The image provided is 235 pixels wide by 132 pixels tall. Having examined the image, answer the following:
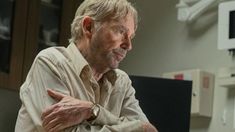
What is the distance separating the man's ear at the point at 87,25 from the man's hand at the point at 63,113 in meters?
0.25

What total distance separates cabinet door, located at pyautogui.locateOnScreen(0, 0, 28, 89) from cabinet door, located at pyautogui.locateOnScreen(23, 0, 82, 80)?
5 cm

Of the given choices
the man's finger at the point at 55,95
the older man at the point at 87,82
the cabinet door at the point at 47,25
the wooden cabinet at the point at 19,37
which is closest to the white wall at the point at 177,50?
the cabinet door at the point at 47,25

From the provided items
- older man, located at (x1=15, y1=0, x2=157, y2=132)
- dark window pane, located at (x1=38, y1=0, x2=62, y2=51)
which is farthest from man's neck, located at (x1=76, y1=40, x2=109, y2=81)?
dark window pane, located at (x1=38, y1=0, x2=62, y2=51)

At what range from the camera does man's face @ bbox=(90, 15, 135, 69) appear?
5.21ft

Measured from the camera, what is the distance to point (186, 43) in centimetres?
325

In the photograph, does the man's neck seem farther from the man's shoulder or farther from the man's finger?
the man's finger

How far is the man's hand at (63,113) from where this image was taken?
145 cm

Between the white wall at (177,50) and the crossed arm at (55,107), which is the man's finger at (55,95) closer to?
the crossed arm at (55,107)

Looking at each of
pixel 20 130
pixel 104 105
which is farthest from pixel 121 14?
pixel 20 130

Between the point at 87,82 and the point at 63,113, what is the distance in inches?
6.2

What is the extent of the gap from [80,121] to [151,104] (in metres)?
1.31

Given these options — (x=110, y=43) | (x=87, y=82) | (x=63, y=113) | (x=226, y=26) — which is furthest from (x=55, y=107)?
(x=226, y=26)

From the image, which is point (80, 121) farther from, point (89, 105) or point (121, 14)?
point (121, 14)

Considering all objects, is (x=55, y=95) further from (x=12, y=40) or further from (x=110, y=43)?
(x=12, y=40)
